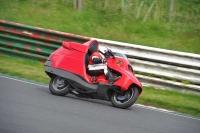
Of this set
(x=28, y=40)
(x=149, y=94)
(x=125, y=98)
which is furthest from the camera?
(x=28, y=40)

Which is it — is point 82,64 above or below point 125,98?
above

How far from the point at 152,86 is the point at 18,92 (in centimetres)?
373

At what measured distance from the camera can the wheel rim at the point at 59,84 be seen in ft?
30.3

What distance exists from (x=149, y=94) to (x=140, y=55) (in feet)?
4.36

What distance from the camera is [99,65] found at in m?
8.90

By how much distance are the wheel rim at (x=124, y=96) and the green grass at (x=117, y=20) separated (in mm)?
4502

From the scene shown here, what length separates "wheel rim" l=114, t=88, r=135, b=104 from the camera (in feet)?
28.5

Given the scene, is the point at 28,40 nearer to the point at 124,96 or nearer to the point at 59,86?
the point at 59,86

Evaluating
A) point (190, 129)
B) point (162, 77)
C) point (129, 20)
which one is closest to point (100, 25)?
point (129, 20)

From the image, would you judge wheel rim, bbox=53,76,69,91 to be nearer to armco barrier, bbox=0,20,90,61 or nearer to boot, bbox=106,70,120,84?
boot, bbox=106,70,120,84

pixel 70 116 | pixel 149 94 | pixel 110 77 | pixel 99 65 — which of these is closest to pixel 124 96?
pixel 110 77

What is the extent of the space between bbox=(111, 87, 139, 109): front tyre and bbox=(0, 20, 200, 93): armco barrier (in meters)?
2.51

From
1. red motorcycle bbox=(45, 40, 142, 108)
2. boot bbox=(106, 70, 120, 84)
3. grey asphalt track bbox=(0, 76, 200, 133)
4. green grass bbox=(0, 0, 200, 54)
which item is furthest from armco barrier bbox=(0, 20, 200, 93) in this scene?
boot bbox=(106, 70, 120, 84)

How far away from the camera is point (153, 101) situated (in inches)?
392
